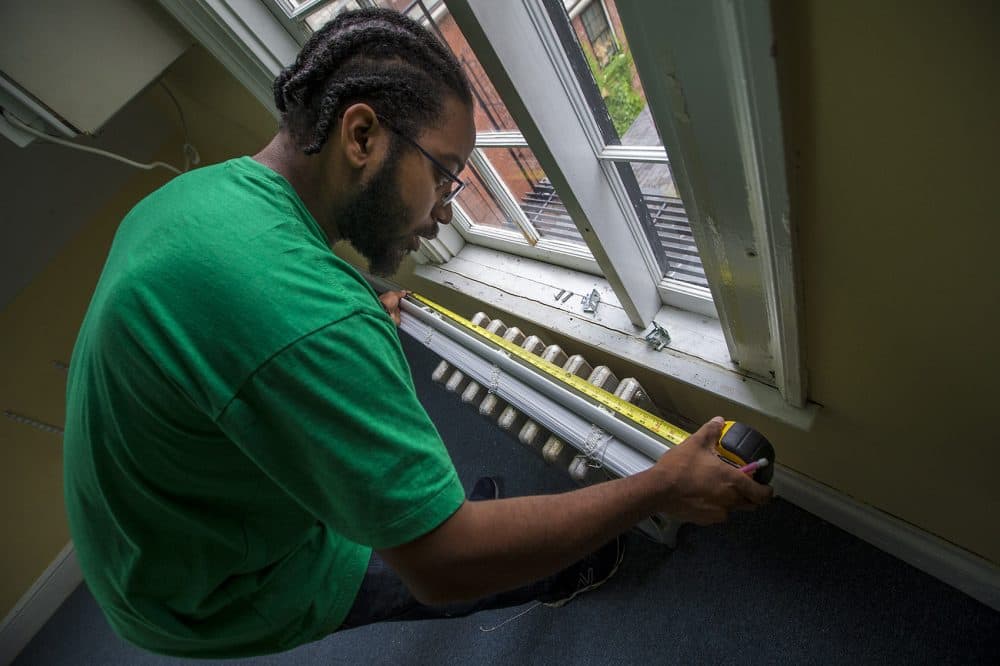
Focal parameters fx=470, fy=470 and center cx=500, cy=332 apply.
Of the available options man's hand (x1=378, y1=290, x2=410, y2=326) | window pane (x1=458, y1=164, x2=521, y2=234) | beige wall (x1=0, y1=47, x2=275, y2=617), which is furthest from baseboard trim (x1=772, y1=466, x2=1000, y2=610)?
beige wall (x1=0, y1=47, x2=275, y2=617)

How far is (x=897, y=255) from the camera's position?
1.98 ft

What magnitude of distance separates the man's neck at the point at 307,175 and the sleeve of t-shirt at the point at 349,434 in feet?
1.00

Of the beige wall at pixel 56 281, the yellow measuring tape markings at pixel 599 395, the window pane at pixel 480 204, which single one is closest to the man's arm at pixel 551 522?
the yellow measuring tape markings at pixel 599 395

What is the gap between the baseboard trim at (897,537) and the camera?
98 centimetres

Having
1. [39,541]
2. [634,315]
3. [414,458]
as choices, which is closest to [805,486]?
[634,315]

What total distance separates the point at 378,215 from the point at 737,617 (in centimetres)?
127

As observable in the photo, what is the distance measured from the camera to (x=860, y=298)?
0.70 m

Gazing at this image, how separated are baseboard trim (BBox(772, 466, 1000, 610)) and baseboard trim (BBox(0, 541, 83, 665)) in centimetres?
320

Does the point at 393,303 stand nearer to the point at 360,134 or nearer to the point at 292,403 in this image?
the point at 360,134

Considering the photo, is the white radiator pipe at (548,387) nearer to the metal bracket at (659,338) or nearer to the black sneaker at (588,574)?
the metal bracket at (659,338)

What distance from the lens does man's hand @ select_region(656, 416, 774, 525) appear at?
0.68 meters

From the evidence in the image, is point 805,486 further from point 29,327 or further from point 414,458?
point 29,327

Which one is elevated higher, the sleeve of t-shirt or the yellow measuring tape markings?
the sleeve of t-shirt

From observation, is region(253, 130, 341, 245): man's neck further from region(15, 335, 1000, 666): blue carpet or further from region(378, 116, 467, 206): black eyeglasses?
region(15, 335, 1000, 666): blue carpet
